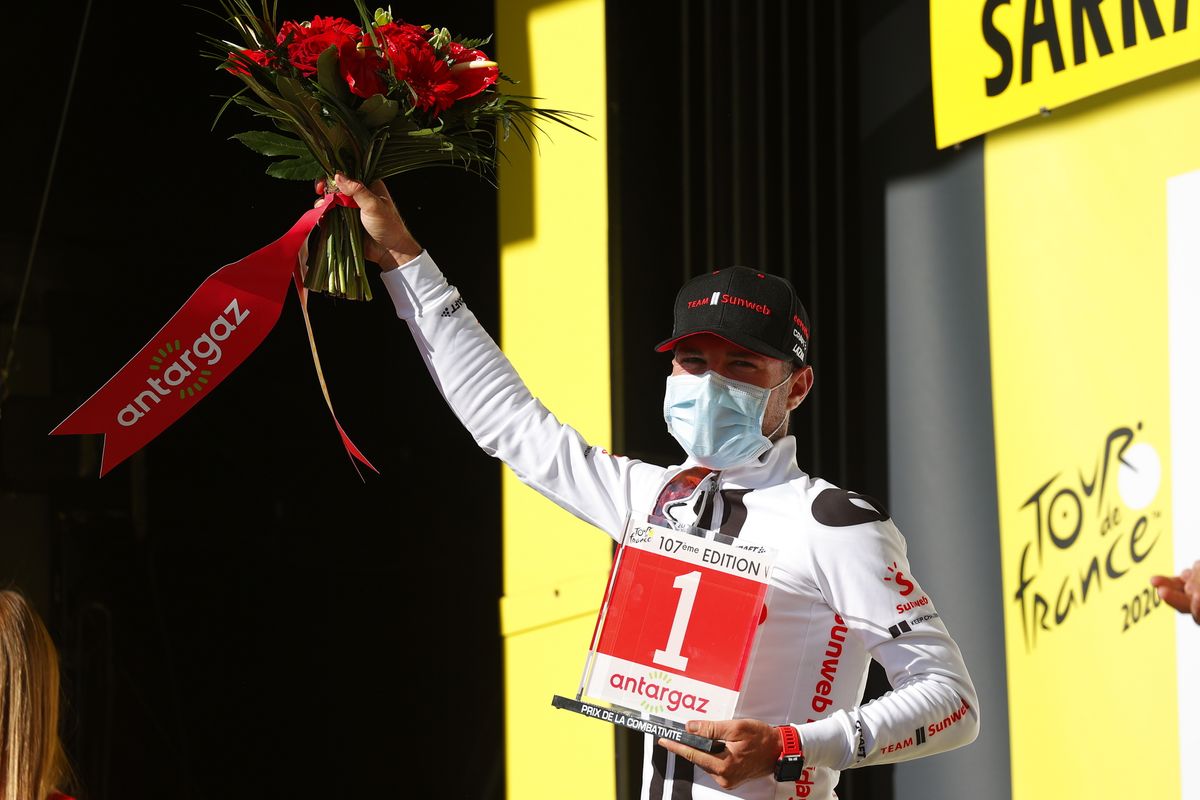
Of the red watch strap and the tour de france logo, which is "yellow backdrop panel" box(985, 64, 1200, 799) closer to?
the tour de france logo

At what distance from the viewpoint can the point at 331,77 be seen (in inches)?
83.3

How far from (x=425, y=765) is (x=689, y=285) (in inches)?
89.9

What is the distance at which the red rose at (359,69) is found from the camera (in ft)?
6.96

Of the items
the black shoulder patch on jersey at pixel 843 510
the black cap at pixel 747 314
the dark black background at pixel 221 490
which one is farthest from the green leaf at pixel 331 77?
the dark black background at pixel 221 490

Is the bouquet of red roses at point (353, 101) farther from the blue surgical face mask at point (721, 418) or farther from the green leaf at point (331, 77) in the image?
the blue surgical face mask at point (721, 418)

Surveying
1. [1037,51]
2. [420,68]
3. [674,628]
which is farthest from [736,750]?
[1037,51]

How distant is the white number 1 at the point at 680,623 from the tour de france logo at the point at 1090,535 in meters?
1.44

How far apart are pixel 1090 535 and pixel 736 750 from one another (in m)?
1.58

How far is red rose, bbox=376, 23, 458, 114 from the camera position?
84.6 inches

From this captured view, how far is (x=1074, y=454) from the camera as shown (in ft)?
10.3

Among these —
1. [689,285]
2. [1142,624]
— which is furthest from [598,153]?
[1142,624]

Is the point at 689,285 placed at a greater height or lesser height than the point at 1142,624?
greater

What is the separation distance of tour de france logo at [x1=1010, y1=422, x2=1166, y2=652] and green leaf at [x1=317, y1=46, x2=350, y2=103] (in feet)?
6.13

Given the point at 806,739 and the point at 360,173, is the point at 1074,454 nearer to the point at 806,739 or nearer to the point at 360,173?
the point at 806,739
